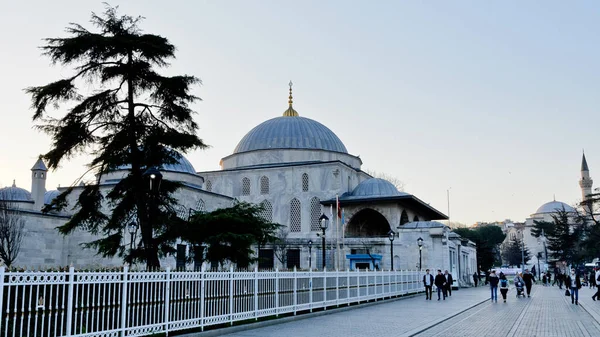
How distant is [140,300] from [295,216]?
116ft

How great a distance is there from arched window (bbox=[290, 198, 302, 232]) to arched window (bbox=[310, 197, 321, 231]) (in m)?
0.96

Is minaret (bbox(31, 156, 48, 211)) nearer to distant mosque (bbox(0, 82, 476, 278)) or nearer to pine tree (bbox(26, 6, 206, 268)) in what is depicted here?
distant mosque (bbox(0, 82, 476, 278))

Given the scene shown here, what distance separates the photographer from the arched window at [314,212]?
43.2 m

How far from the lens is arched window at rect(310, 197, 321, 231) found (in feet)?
142

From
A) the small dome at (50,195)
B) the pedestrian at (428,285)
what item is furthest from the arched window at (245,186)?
the pedestrian at (428,285)

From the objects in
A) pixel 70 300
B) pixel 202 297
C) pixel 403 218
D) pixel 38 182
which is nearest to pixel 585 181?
pixel 403 218

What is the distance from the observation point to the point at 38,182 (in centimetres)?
4056

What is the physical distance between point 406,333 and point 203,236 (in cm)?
1517

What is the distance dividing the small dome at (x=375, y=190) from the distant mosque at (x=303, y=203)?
0.26 feet

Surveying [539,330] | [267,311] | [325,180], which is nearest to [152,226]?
[267,311]

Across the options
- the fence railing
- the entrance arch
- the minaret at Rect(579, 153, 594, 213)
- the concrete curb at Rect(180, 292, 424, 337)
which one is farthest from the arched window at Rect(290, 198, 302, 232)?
the minaret at Rect(579, 153, 594, 213)

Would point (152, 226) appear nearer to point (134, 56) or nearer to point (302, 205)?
point (134, 56)

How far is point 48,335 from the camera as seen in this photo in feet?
23.3

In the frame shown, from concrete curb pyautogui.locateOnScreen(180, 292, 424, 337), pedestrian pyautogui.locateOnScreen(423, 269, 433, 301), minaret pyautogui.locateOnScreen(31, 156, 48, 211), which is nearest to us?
concrete curb pyautogui.locateOnScreen(180, 292, 424, 337)
